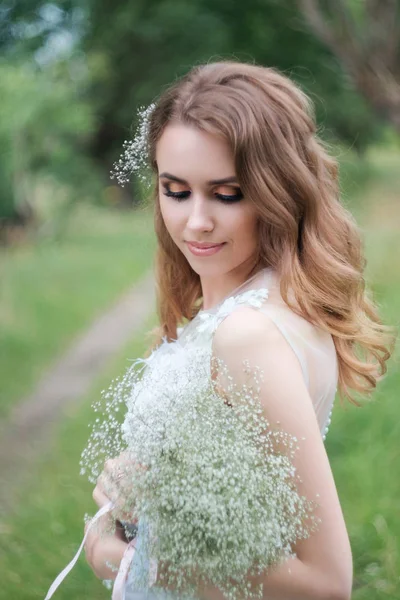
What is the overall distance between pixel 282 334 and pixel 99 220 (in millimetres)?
19171

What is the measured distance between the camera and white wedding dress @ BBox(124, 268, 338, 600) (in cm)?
163

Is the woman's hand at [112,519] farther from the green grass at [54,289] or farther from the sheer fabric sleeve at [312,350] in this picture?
the green grass at [54,289]

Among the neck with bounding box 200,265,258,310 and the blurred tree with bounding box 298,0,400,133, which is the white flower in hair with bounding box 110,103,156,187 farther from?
the blurred tree with bounding box 298,0,400,133

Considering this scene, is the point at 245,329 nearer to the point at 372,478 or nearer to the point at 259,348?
the point at 259,348

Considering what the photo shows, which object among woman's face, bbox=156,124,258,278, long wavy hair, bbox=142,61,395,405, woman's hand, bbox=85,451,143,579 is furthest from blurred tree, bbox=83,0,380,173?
woman's hand, bbox=85,451,143,579

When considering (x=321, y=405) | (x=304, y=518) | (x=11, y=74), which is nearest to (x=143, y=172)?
(x=321, y=405)

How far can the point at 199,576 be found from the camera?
60.4 inches

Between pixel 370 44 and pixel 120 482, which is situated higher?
pixel 370 44

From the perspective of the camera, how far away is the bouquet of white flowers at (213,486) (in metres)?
1.47

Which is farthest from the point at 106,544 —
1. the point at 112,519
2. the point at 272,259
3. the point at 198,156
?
the point at 198,156

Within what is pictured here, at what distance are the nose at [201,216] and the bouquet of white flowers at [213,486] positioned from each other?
385 mm

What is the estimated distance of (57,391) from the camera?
685 cm

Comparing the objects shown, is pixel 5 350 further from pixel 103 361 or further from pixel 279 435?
pixel 279 435

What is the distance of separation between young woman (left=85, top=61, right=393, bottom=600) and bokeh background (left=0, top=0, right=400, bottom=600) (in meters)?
0.59
